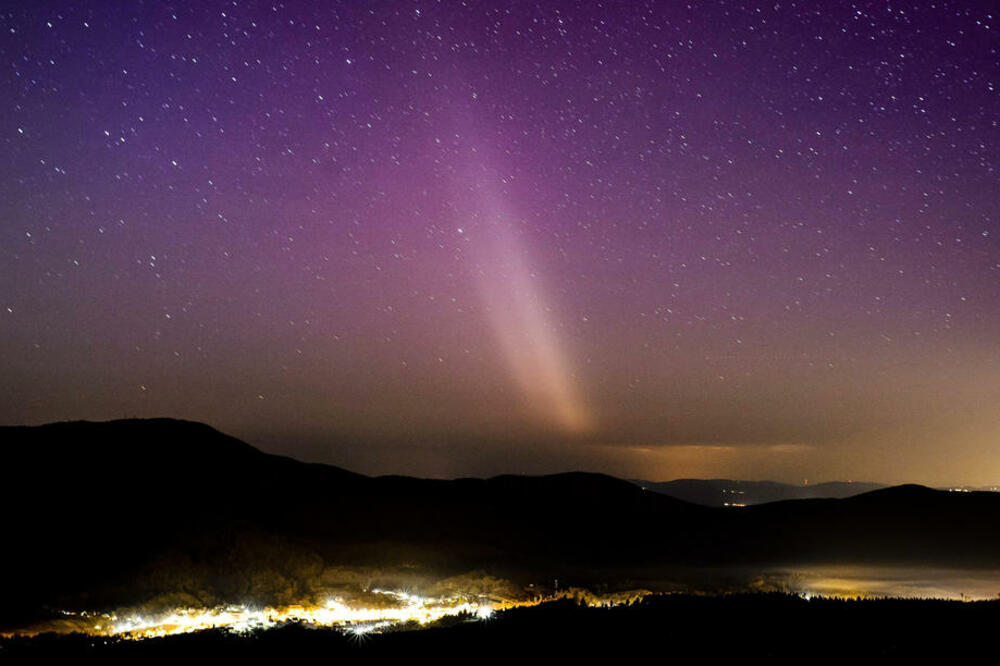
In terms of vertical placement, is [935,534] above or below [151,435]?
below

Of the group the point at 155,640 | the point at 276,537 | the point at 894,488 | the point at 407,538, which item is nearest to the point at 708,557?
the point at 407,538

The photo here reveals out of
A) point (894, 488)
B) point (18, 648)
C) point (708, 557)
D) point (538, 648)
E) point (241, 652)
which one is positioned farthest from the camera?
point (894, 488)

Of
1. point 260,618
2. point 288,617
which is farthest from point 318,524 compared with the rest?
point 288,617

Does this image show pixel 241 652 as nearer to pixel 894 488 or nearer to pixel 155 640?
pixel 155 640

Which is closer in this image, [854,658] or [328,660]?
[854,658]

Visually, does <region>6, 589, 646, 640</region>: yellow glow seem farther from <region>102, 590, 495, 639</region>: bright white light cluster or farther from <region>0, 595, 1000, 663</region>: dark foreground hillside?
<region>0, 595, 1000, 663</region>: dark foreground hillside

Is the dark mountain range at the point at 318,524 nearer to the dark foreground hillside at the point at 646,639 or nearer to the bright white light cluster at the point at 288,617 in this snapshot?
the bright white light cluster at the point at 288,617

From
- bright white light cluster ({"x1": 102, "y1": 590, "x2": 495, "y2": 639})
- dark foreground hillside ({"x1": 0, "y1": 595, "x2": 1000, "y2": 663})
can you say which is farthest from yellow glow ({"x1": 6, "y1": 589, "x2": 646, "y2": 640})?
dark foreground hillside ({"x1": 0, "y1": 595, "x2": 1000, "y2": 663})
